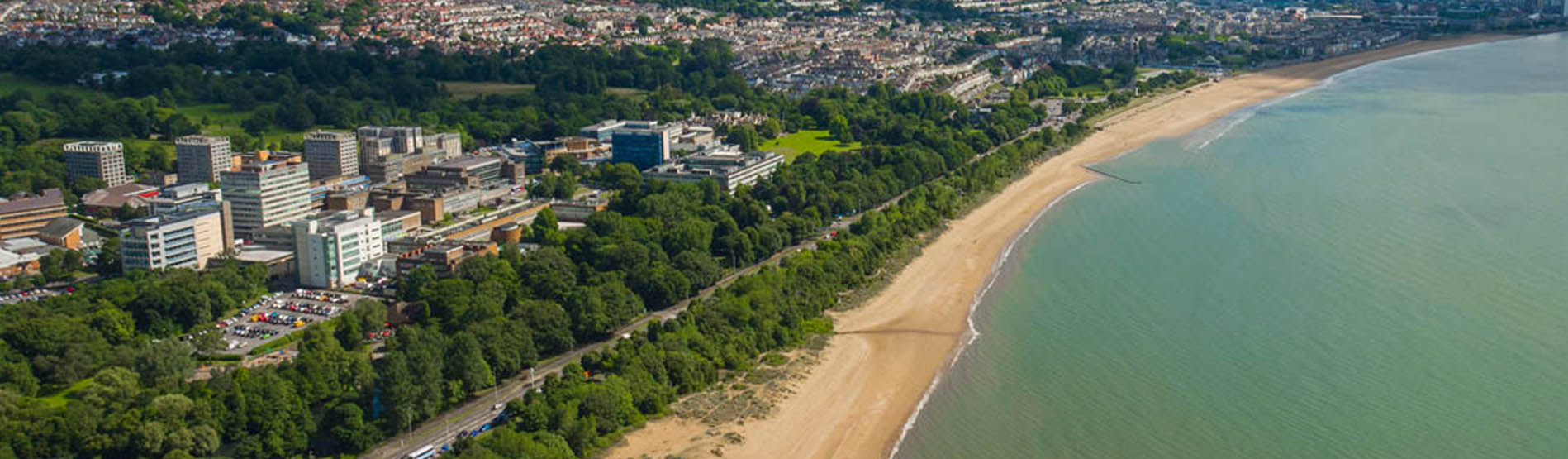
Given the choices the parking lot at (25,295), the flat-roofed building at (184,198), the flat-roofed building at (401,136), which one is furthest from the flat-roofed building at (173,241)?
the flat-roofed building at (401,136)

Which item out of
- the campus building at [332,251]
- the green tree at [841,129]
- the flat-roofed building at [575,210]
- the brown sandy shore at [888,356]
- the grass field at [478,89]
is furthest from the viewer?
the grass field at [478,89]

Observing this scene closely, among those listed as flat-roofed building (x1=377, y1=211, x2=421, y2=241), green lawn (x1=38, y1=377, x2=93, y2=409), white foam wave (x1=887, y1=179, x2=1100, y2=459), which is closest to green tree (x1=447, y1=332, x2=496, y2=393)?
green lawn (x1=38, y1=377, x2=93, y2=409)

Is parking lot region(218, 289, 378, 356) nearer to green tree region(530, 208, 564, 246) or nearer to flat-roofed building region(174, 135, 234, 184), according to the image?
green tree region(530, 208, 564, 246)

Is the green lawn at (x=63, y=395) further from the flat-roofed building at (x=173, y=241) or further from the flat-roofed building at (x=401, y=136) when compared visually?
the flat-roofed building at (x=401, y=136)

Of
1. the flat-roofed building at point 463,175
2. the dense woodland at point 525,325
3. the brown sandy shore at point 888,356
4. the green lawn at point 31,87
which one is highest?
the green lawn at point 31,87

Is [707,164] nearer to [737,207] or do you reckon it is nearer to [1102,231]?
[737,207]

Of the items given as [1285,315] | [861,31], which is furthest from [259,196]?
[861,31]
